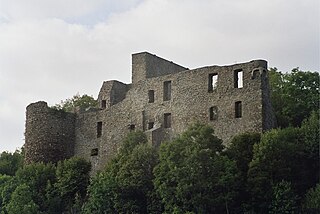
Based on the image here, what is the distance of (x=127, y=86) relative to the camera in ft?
203

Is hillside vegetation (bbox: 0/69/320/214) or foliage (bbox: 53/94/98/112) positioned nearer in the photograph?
hillside vegetation (bbox: 0/69/320/214)

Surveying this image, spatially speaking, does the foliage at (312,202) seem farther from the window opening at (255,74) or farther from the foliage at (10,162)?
the foliage at (10,162)

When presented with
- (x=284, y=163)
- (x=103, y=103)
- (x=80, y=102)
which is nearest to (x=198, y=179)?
(x=284, y=163)

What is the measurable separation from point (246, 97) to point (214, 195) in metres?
8.07

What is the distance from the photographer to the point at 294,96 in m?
57.2

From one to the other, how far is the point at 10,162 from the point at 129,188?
2510cm

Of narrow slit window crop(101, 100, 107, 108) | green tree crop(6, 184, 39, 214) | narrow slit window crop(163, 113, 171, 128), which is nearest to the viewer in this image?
green tree crop(6, 184, 39, 214)

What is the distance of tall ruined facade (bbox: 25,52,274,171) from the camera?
50250 millimetres

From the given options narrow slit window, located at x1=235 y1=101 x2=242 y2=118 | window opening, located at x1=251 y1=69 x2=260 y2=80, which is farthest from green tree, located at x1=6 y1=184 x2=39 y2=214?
window opening, located at x1=251 y1=69 x2=260 y2=80

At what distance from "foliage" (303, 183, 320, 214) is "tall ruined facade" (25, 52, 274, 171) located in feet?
21.5

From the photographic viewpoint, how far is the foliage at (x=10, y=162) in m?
69.1

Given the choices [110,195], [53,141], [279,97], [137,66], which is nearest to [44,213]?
[110,195]

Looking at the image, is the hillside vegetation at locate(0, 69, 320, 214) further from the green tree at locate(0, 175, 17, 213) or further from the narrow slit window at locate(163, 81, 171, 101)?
the narrow slit window at locate(163, 81, 171, 101)

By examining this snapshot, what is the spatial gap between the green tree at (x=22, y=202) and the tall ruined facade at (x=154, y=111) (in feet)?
22.6
